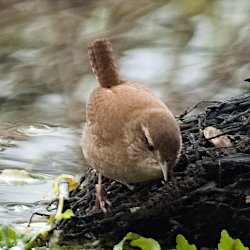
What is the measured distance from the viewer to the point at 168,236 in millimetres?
4934

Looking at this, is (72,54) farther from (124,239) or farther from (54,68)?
(124,239)

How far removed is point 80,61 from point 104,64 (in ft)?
16.8

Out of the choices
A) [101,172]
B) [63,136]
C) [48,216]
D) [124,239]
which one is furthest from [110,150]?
[63,136]

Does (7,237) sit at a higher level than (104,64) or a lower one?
lower

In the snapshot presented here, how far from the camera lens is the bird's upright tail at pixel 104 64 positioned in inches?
210

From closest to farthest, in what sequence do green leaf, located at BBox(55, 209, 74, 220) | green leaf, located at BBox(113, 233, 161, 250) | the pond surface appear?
green leaf, located at BBox(113, 233, 161, 250) < green leaf, located at BBox(55, 209, 74, 220) < the pond surface

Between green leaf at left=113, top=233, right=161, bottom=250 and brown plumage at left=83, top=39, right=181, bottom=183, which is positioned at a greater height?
→ brown plumage at left=83, top=39, right=181, bottom=183

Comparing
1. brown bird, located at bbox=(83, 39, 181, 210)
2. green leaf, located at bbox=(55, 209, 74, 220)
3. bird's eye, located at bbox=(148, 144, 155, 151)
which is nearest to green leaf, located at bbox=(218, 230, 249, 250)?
brown bird, located at bbox=(83, 39, 181, 210)

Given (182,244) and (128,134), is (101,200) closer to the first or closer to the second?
(128,134)

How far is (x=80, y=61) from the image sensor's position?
412 inches

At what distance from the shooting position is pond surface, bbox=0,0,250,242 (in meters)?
8.05

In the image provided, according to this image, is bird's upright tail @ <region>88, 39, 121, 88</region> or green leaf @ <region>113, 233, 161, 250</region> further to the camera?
bird's upright tail @ <region>88, 39, 121, 88</region>

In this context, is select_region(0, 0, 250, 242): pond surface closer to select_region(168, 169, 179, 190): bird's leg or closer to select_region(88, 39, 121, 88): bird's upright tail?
select_region(88, 39, 121, 88): bird's upright tail

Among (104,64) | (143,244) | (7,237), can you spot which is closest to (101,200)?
(143,244)
